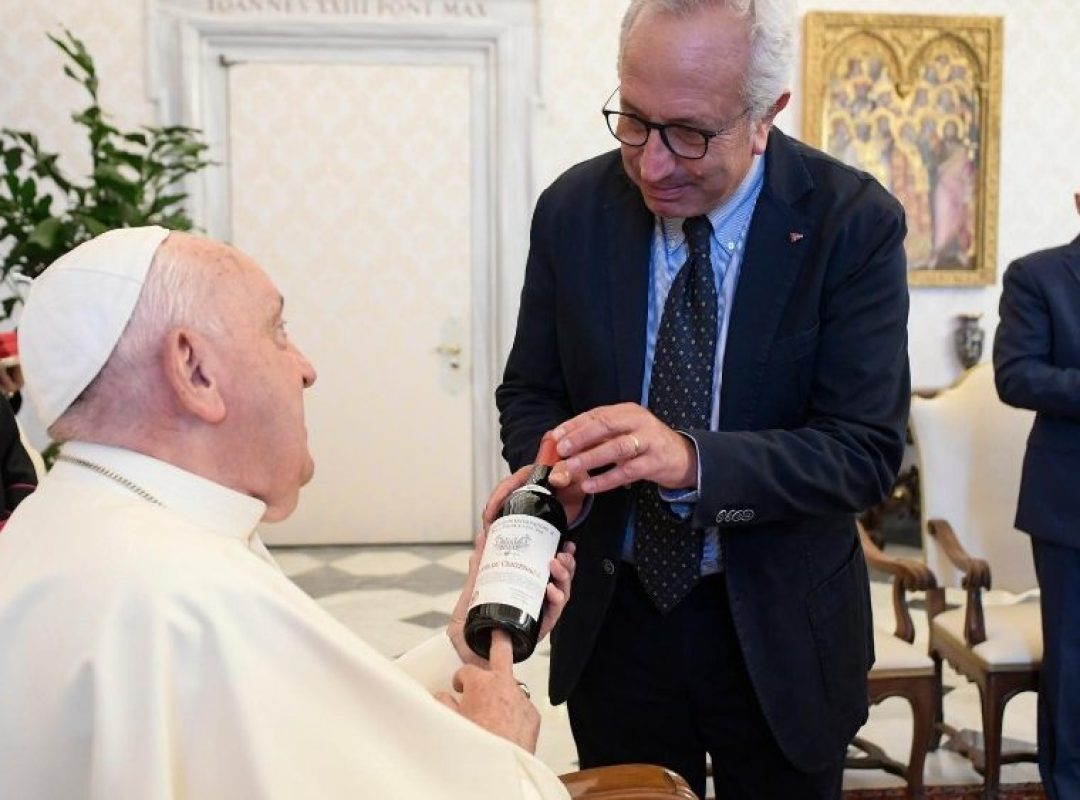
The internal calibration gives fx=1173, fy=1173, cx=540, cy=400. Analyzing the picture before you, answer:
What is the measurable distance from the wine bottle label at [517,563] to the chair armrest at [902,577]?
2128mm

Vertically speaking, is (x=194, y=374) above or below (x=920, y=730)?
above

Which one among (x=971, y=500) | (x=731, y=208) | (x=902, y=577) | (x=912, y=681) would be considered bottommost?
(x=912, y=681)

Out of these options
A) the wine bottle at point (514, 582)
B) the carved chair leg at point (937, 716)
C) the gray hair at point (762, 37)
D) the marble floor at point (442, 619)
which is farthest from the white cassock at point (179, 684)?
the carved chair leg at point (937, 716)

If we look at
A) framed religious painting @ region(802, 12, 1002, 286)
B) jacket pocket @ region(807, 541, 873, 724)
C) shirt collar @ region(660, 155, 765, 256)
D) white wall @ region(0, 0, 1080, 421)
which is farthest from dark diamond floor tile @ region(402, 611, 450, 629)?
shirt collar @ region(660, 155, 765, 256)

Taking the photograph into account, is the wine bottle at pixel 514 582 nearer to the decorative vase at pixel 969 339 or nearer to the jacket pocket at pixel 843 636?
the jacket pocket at pixel 843 636

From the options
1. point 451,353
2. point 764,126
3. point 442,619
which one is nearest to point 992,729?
point 764,126

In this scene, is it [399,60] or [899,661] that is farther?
[399,60]

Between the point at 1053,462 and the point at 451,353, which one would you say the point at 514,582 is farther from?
the point at 451,353

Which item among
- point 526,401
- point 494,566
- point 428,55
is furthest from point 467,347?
point 494,566

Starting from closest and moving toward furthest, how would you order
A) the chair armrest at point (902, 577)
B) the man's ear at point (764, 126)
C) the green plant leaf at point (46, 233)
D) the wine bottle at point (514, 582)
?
the wine bottle at point (514, 582)
the man's ear at point (764, 126)
the chair armrest at point (902, 577)
the green plant leaf at point (46, 233)

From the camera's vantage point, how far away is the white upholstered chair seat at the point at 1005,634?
130 inches

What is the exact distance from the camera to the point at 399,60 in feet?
21.1

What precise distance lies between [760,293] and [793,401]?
0.57 ft

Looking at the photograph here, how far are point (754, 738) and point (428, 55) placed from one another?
17.4 ft
